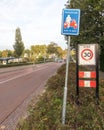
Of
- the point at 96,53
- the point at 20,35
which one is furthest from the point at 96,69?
the point at 20,35

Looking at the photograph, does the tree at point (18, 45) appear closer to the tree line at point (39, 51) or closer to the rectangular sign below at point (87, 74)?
the tree line at point (39, 51)

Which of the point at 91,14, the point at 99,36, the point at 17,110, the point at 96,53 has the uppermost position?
the point at 91,14

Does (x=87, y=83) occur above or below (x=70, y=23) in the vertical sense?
below

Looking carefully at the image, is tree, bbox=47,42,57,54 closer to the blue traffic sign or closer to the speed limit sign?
the speed limit sign

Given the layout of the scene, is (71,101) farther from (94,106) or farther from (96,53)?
(96,53)

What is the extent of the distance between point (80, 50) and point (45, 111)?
2160 mm

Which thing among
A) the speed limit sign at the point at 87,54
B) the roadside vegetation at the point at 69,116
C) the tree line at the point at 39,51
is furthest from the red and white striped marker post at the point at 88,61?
the tree line at the point at 39,51

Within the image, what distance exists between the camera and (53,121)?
615 cm

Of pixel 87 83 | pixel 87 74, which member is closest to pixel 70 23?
pixel 87 74

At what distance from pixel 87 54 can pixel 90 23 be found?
73.2 feet

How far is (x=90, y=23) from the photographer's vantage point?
29172mm

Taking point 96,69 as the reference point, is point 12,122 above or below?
below

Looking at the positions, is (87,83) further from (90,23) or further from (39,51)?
(39,51)

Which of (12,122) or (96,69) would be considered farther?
(96,69)
